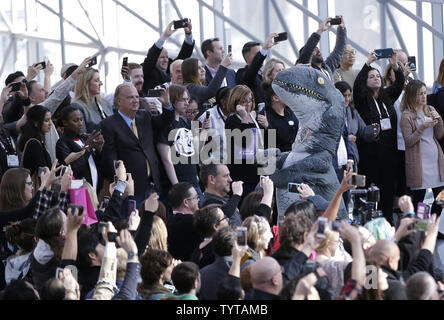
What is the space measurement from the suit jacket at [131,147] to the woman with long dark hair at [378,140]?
2317 mm

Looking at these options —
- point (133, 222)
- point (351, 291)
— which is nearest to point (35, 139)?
point (133, 222)

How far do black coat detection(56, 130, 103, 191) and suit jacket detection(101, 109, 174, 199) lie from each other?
0.36ft

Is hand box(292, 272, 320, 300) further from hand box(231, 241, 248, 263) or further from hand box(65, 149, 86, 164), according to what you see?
hand box(65, 149, 86, 164)

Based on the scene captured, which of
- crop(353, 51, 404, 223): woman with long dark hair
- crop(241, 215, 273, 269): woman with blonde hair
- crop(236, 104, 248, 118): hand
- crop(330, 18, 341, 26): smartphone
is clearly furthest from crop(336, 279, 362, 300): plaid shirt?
crop(330, 18, 341, 26): smartphone

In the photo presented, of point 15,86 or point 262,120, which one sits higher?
point 15,86

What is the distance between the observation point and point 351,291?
5566mm

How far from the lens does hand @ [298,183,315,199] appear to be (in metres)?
8.31

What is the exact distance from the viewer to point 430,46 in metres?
13.5

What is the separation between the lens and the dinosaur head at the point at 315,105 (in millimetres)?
8992

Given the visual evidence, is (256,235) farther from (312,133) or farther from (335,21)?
(335,21)

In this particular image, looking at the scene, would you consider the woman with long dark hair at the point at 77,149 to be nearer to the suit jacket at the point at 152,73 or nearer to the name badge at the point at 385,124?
the suit jacket at the point at 152,73

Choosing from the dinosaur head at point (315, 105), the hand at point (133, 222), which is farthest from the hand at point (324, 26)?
the hand at point (133, 222)

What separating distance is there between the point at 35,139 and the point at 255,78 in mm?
2582
